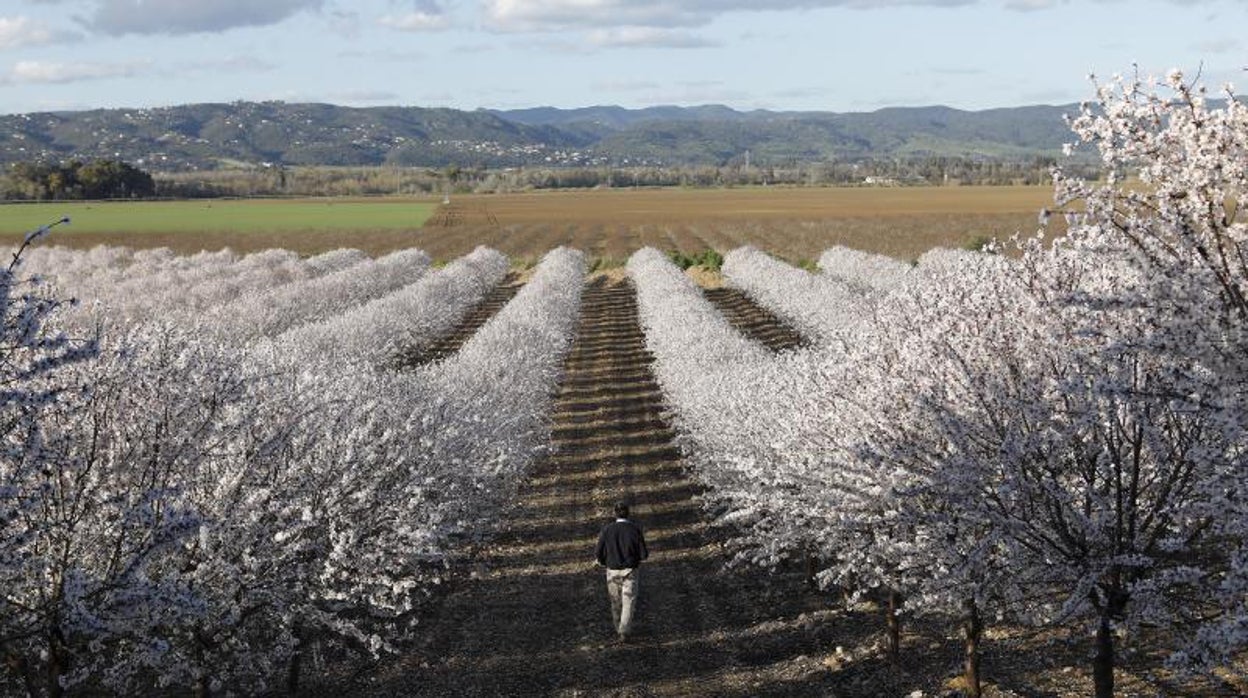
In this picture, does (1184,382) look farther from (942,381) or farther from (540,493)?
(540,493)

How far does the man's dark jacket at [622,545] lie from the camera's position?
17.1 meters

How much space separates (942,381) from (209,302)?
4440cm

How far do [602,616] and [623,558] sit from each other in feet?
8.51

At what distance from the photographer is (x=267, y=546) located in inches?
513

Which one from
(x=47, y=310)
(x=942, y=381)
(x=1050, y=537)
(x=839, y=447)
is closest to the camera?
(x=47, y=310)

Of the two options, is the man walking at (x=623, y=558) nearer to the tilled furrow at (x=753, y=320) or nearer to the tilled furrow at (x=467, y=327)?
the tilled furrow at (x=467, y=327)

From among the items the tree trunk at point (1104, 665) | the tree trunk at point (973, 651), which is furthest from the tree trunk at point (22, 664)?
the tree trunk at point (1104, 665)

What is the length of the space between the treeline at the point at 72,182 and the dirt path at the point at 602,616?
15132 cm

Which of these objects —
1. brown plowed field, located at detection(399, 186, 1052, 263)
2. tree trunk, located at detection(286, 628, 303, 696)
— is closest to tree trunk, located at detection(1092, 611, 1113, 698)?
tree trunk, located at detection(286, 628, 303, 696)

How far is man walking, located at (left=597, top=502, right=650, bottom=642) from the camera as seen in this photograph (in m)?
17.1

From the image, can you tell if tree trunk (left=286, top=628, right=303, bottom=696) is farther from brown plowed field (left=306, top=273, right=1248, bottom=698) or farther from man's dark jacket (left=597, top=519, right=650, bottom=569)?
man's dark jacket (left=597, top=519, right=650, bottom=569)

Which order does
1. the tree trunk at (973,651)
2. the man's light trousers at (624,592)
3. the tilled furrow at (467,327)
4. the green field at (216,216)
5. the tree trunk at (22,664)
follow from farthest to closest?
the green field at (216,216) → the tilled furrow at (467,327) → the man's light trousers at (624,592) → the tree trunk at (973,651) → the tree trunk at (22,664)

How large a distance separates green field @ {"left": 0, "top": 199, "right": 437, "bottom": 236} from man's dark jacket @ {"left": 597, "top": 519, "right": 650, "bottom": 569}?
10455 cm

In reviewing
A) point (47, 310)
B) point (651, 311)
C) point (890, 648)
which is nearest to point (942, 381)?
point (890, 648)
